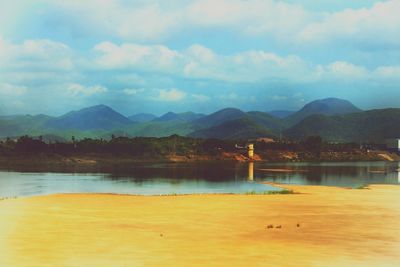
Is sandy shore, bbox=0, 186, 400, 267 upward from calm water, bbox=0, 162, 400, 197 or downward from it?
upward

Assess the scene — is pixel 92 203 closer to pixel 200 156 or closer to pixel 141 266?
pixel 141 266

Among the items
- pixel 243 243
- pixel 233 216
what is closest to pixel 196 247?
pixel 243 243

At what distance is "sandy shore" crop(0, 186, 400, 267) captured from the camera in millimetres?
22219

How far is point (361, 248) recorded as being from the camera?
2544 cm

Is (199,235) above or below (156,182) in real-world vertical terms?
above

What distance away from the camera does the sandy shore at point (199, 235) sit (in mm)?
22219

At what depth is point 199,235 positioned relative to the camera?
28.8 meters

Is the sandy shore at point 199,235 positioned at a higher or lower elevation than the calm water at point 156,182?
higher

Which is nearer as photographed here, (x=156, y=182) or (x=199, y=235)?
(x=199, y=235)

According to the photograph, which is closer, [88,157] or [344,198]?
[344,198]

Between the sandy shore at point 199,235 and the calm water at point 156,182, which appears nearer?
the sandy shore at point 199,235

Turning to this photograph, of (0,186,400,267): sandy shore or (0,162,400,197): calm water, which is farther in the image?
(0,162,400,197): calm water

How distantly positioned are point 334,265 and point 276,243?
5.45m

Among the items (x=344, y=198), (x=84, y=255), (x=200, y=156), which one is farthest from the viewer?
(x=200, y=156)
